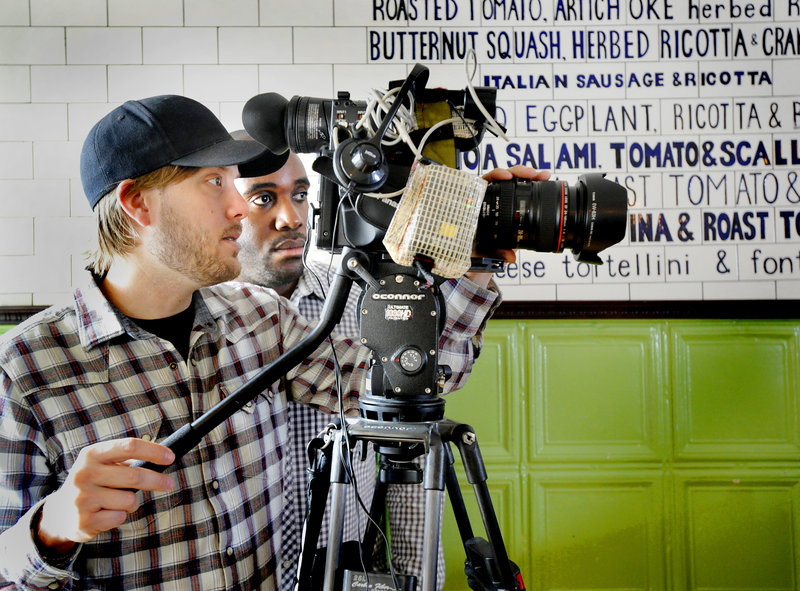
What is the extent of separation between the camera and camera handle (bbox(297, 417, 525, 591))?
0.89m

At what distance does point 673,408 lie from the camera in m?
2.16

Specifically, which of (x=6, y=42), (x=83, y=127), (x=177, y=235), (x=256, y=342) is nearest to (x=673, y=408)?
(x=256, y=342)

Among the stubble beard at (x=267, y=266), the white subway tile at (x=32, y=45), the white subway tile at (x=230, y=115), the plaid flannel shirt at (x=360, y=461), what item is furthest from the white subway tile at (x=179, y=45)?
the plaid flannel shirt at (x=360, y=461)

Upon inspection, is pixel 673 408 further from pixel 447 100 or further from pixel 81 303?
pixel 81 303

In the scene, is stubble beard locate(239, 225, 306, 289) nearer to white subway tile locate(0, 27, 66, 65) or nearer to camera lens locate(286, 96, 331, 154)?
camera lens locate(286, 96, 331, 154)

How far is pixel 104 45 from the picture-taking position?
219cm

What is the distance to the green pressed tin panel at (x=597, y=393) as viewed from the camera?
2.16 meters

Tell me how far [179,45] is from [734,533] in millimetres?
2468

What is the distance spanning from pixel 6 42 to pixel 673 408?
254cm

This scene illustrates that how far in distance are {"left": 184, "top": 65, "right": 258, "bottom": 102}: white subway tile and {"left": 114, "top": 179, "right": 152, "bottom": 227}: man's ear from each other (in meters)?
1.15

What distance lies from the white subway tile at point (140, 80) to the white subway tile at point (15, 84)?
28 cm

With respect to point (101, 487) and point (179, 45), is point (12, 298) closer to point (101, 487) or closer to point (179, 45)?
point (179, 45)

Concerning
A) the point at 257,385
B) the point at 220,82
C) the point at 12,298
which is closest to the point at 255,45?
the point at 220,82

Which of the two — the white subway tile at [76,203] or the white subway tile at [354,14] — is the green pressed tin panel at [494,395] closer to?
the white subway tile at [354,14]
